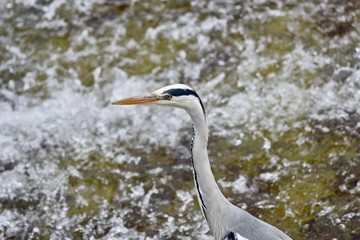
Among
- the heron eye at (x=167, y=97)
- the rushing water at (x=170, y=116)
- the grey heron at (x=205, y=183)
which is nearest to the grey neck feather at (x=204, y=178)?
the grey heron at (x=205, y=183)

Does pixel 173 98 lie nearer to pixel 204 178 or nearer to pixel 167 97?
pixel 167 97

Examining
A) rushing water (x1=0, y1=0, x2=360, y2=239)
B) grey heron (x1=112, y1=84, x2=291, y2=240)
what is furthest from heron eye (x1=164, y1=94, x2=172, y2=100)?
rushing water (x1=0, y1=0, x2=360, y2=239)

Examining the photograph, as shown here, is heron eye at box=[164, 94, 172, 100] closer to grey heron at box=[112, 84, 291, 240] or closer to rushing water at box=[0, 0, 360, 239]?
grey heron at box=[112, 84, 291, 240]

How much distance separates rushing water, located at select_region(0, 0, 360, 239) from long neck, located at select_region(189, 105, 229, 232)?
2.33ft

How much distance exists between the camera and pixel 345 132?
5.11 metres

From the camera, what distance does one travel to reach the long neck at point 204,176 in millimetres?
3654

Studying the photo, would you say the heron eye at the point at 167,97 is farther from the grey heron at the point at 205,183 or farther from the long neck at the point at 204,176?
the long neck at the point at 204,176

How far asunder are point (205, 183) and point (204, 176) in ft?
0.13

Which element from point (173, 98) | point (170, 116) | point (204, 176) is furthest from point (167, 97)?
point (170, 116)

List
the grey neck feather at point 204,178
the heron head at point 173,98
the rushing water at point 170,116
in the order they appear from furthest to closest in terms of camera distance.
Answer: the rushing water at point 170,116 → the grey neck feather at point 204,178 → the heron head at point 173,98

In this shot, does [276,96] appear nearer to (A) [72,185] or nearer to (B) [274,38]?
(B) [274,38]

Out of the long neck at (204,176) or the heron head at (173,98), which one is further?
the long neck at (204,176)

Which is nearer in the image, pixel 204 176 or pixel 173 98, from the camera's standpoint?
pixel 173 98

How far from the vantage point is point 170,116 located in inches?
226
